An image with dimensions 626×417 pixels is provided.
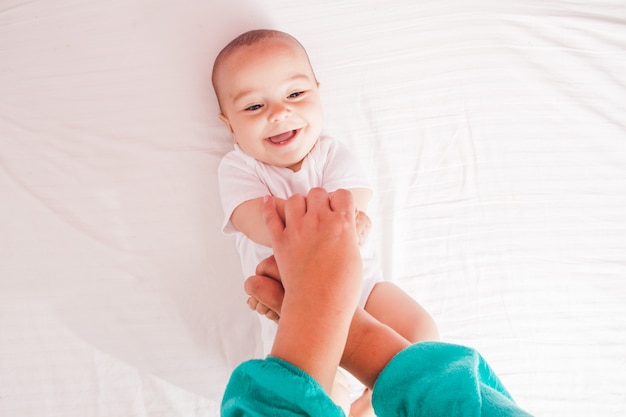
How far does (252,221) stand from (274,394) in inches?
20.7

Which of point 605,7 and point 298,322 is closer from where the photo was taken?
point 298,322

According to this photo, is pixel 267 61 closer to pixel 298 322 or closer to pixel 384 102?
pixel 384 102

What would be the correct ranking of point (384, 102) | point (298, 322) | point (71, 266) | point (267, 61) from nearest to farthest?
point (298, 322) → point (267, 61) → point (71, 266) → point (384, 102)

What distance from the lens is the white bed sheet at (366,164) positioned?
1.19m

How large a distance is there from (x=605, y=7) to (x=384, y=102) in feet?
2.01

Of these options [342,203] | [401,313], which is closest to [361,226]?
[401,313]

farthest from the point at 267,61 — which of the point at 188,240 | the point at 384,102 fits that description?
the point at 188,240

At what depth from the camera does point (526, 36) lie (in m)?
1.34

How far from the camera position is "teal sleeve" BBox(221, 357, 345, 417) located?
59 centimetres

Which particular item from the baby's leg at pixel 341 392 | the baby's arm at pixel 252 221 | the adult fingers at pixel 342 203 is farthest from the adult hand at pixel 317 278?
the baby's leg at pixel 341 392

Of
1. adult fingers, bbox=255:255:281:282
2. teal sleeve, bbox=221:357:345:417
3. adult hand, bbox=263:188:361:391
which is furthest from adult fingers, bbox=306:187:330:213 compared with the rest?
teal sleeve, bbox=221:357:345:417

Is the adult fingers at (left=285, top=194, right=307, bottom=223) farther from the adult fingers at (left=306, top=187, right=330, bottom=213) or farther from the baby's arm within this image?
the baby's arm

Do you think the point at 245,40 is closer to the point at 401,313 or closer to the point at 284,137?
Result: the point at 284,137

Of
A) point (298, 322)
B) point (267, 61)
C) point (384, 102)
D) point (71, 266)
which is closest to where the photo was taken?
point (298, 322)
